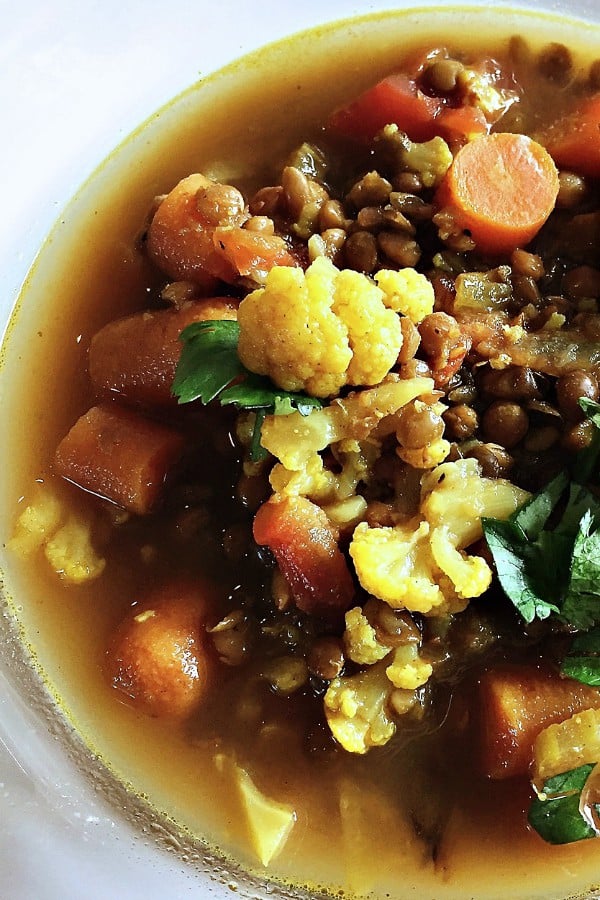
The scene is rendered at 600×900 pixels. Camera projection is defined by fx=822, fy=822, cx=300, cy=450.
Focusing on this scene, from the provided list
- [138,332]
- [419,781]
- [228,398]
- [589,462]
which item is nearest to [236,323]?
[228,398]

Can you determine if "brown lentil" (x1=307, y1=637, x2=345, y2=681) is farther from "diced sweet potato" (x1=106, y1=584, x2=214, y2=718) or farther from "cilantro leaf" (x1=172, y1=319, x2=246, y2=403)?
"cilantro leaf" (x1=172, y1=319, x2=246, y2=403)

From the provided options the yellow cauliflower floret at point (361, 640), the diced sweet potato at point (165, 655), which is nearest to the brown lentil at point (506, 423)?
the yellow cauliflower floret at point (361, 640)

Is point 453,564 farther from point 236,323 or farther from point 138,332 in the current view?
point 138,332

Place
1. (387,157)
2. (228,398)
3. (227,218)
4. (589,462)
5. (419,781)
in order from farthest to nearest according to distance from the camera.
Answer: (387,157) → (227,218) → (419,781) → (589,462) → (228,398)

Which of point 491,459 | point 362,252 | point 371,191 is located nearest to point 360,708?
point 491,459

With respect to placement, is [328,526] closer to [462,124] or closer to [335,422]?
[335,422]

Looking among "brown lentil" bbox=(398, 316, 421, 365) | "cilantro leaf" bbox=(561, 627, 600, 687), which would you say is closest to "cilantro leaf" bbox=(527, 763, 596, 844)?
"cilantro leaf" bbox=(561, 627, 600, 687)

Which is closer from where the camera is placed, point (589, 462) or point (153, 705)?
point (589, 462)
